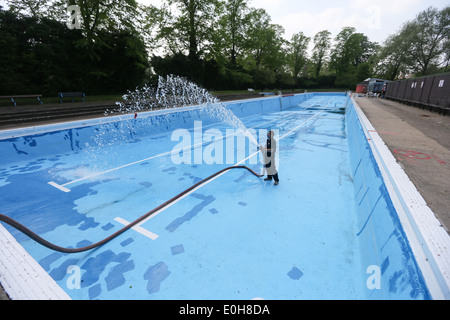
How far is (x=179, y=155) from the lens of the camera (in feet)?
28.8

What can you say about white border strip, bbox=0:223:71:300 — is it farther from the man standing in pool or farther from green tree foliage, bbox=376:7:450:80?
green tree foliage, bbox=376:7:450:80

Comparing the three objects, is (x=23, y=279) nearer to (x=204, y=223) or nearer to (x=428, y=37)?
(x=204, y=223)

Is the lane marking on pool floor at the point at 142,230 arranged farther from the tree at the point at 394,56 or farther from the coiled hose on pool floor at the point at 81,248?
the tree at the point at 394,56

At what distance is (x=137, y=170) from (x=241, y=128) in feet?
29.2

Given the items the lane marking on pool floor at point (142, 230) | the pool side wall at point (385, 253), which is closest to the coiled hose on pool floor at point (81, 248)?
the lane marking on pool floor at point (142, 230)

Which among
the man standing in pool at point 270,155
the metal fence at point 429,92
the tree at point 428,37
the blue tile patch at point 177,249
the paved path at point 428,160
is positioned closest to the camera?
the paved path at point 428,160

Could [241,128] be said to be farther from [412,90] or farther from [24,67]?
[24,67]

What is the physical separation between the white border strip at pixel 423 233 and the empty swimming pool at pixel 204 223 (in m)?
0.09

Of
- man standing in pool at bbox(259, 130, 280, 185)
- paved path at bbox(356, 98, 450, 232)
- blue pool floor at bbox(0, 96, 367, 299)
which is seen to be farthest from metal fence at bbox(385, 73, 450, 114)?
man standing in pool at bbox(259, 130, 280, 185)

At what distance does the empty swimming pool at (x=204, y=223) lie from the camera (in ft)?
9.48

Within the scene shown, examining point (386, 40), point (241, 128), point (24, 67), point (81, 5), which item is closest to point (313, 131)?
point (241, 128)

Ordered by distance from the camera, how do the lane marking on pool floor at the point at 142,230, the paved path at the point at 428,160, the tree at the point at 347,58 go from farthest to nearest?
the tree at the point at 347,58 < the lane marking on pool floor at the point at 142,230 < the paved path at the point at 428,160

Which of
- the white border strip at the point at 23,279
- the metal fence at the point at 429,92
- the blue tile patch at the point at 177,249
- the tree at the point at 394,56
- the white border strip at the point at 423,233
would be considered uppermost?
the tree at the point at 394,56

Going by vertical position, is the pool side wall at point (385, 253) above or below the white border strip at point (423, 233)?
below
